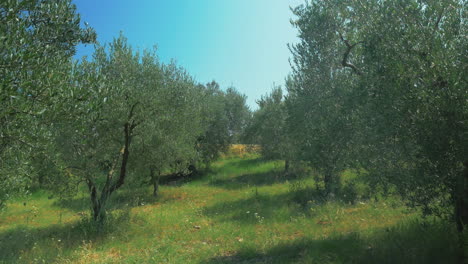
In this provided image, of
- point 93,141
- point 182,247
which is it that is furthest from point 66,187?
point 182,247

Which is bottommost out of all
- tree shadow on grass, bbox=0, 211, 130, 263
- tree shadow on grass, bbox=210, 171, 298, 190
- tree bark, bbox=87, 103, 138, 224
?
tree shadow on grass, bbox=0, 211, 130, 263

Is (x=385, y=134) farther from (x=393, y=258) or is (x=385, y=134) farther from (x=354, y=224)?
(x=354, y=224)

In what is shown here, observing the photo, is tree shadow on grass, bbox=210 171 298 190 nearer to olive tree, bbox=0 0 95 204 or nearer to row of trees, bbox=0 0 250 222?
row of trees, bbox=0 0 250 222

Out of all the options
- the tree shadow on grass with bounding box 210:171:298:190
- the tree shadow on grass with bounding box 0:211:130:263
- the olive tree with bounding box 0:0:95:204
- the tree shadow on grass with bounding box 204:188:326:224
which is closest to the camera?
the olive tree with bounding box 0:0:95:204

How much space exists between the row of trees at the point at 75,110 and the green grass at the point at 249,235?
8.08ft

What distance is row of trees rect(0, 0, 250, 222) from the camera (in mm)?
6504

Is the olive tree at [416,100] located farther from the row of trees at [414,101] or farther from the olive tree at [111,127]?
the olive tree at [111,127]

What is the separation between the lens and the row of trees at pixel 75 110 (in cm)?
650

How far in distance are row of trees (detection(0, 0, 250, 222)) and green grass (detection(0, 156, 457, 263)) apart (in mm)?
2461

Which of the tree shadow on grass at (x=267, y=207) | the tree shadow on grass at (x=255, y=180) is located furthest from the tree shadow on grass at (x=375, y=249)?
the tree shadow on grass at (x=255, y=180)

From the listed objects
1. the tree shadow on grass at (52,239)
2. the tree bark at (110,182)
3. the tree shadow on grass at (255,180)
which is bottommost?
the tree shadow on grass at (52,239)

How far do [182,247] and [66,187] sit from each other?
6797mm

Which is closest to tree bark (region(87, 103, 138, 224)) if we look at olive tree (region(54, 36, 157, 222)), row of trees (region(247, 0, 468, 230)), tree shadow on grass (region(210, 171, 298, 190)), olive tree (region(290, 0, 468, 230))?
olive tree (region(54, 36, 157, 222))

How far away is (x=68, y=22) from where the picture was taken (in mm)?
8820
